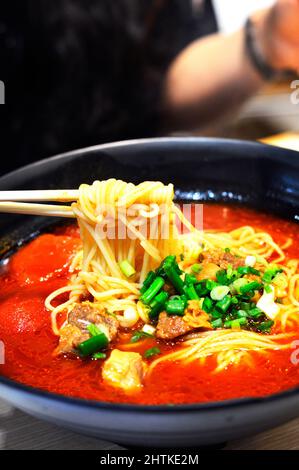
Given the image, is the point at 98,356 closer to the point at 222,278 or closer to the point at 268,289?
the point at 222,278

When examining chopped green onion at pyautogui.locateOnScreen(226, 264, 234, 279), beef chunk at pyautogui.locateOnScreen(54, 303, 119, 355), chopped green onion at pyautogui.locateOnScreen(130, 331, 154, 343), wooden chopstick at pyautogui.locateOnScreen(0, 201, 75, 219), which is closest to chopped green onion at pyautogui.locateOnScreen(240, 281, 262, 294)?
chopped green onion at pyautogui.locateOnScreen(226, 264, 234, 279)

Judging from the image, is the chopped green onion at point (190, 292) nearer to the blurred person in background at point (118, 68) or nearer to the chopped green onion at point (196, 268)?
the chopped green onion at point (196, 268)

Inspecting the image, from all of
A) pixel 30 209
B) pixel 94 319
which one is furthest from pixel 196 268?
pixel 30 209

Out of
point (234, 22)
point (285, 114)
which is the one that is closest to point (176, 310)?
point (285, 114)

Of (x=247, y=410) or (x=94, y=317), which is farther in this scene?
(x=94, y=317)

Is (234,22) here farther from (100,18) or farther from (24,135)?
(24,135)

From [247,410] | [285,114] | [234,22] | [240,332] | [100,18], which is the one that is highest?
[234,22]
